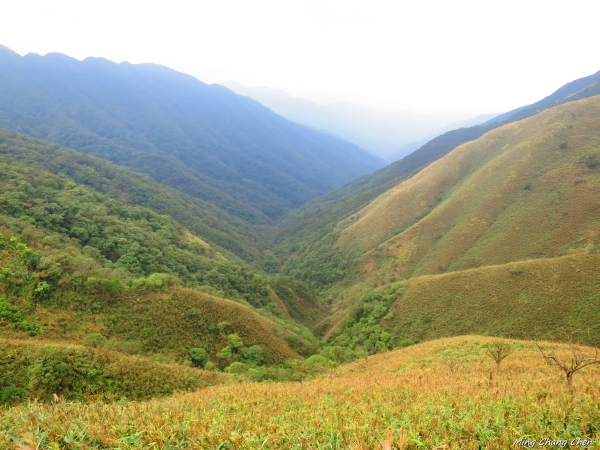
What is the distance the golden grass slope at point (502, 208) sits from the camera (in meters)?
48.4

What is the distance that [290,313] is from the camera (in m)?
57.9

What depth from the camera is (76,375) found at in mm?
15086

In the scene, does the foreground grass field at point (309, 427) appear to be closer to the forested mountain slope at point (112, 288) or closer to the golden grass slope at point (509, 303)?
the forested mountain slope at point (112, 288)

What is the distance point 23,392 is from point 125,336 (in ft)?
32.9

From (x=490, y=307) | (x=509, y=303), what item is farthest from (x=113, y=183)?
(x=509, y=303)

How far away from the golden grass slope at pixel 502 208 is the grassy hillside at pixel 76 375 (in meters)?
50.1

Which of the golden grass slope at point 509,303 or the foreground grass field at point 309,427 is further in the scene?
the golden grass slope at point 509,303

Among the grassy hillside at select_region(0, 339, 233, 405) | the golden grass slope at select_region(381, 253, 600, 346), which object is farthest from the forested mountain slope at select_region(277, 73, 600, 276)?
the grassy hillside at select_region(0, 339, 233, 405)

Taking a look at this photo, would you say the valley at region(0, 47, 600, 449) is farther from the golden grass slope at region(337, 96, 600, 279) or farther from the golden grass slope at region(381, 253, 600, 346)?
the golden grass slope at region(337, 96, 600, 279)

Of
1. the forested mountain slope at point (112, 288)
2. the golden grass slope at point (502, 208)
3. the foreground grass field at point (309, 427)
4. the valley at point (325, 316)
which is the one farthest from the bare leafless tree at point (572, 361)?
the golden grass slope at point (502, 208)

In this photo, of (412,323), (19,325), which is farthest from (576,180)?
(19,325)

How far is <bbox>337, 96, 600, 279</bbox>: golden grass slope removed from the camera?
159 ft

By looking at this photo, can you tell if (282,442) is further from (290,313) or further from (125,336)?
(290,313)

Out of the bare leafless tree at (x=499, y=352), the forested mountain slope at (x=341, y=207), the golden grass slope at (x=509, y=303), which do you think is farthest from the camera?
the forested mountain slope at (x=341, y=207)
